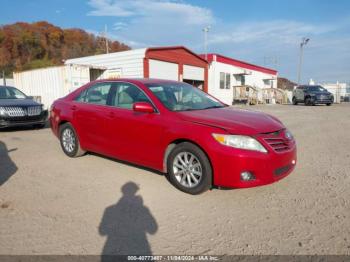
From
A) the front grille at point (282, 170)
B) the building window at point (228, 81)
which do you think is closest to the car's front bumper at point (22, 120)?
the front grille at point (282, 170)

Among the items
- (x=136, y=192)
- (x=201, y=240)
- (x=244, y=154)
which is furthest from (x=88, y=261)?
(x=244, y=154)

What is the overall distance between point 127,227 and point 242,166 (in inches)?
59.4

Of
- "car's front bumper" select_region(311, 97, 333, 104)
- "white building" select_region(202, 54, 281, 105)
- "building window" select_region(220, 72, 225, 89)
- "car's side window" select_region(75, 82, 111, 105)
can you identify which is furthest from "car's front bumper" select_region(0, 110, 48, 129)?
"car's front bumper" select_region(311, 97, 333, 104)

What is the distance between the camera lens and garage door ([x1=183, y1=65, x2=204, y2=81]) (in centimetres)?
2017

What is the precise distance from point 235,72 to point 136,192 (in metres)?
25.5

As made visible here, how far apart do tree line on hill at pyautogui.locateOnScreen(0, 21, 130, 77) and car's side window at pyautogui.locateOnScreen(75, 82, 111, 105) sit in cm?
4428

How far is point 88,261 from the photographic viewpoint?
2.44m

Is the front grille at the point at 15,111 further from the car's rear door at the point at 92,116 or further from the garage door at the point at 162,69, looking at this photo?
the garage door at the point at 162,69

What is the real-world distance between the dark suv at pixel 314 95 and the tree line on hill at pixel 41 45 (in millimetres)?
32518

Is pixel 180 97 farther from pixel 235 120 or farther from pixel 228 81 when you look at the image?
pixel 228 81

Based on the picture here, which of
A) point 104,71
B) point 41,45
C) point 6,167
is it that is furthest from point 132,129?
point 41,45

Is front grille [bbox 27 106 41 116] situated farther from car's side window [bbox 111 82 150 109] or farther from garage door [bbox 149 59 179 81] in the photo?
garage door [bbox 149 59 179 81]

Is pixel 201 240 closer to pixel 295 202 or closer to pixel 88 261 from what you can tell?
pixel 88 261

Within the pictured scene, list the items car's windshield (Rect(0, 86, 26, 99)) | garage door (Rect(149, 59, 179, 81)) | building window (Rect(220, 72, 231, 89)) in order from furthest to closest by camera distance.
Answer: building window (Rect(220, 72, 231, 89)) < garage door (Rect(149, 59, 179, 81)) < car's windshield (Rect(0, 86, 26, 99))
